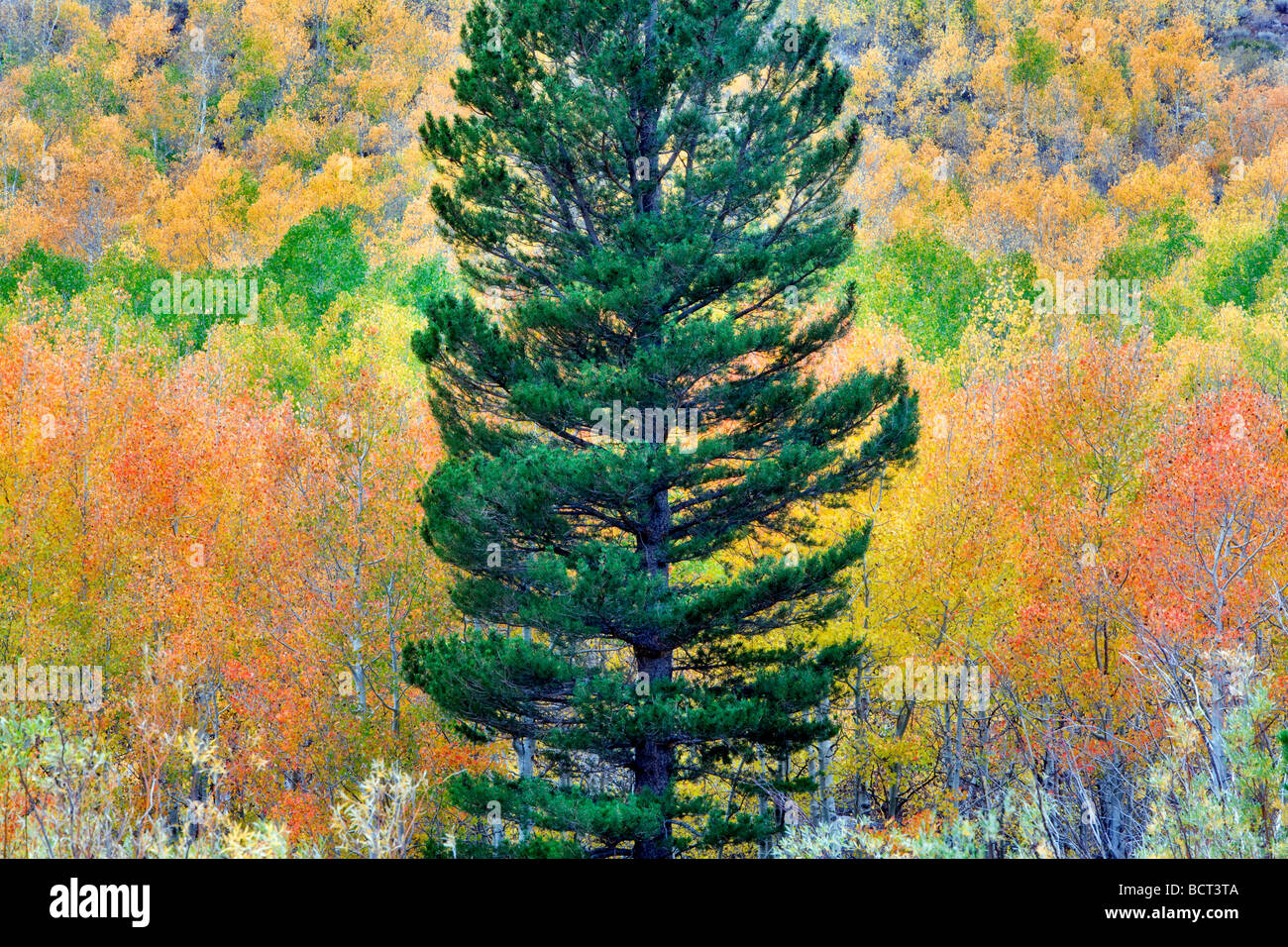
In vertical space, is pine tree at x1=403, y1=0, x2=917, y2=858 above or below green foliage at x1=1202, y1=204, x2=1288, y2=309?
below

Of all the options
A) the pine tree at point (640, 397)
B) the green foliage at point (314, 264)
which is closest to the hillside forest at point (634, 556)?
the pine tree at point (640, 397)

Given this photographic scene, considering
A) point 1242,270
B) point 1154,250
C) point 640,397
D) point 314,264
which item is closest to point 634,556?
point 640,397

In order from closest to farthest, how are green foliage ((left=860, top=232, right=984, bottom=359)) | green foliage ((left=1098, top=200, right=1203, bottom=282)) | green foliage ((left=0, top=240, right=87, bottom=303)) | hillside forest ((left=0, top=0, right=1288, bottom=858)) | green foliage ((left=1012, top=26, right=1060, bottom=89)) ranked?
hillside forest ((left=0, top=0, right=1288, bottom=858)) → green foliage ((left=860, top=232, right=984, bottom=359)) → green foliage ((left=0, top=240, right=87, bottom=303)) → green foliage ((left=1098, top=200, right=1203, bottom=282)) → green foliage ((left=1012, top=26, right=1060, bottom=89))

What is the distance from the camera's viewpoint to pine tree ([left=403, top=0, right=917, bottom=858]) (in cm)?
1606

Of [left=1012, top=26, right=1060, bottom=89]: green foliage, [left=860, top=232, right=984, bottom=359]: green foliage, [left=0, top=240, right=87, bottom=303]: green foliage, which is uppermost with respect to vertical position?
[left=1012, top=26, right=1060, bottom=89]: green foliage

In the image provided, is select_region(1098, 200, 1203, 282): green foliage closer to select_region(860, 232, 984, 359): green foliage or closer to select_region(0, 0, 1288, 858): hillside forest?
select_region(0, 0, 1288, 858): hillside forest

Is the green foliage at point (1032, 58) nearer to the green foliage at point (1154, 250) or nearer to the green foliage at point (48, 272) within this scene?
the green foliage at point (1154, 250)

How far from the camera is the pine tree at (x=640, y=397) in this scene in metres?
16.1

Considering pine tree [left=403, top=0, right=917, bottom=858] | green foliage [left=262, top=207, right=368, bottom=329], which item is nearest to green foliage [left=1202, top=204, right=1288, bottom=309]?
pine tree [left=403, top=0, right=917, bottom=858]

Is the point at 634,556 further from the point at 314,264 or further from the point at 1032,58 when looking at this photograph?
the point at 1032,58

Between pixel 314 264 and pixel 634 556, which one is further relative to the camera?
pixel 314 264

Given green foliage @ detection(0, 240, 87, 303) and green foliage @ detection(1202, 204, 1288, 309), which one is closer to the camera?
green foliage @ detection(0, 240, 87, 303)

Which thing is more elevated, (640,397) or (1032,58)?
(1032,58)

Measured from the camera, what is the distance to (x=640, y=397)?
53.3ft
